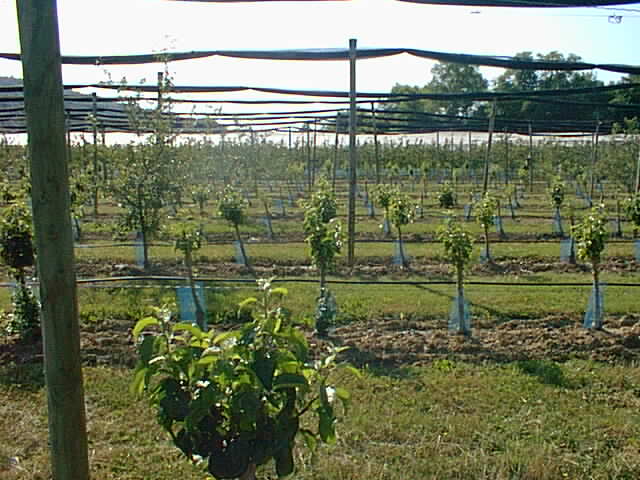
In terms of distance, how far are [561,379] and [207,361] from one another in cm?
378

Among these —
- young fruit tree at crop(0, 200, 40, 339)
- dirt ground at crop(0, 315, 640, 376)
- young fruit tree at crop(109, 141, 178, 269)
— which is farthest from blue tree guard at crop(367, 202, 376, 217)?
young fruit tree at crop(0, 200, 40, 339)

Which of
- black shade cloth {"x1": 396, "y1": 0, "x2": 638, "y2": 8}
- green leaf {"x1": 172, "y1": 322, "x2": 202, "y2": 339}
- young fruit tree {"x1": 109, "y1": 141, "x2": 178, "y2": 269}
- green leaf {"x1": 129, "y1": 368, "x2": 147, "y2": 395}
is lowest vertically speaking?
green leaf {"x1": 129, "y1": 368, "x2": 147, "y2": 395}

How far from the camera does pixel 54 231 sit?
210 cm

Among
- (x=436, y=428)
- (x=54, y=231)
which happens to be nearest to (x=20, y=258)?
(x=436, y=428)

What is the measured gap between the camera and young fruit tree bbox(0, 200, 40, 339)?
19.4ft

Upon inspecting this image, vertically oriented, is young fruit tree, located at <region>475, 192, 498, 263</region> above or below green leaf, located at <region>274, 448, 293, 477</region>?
above

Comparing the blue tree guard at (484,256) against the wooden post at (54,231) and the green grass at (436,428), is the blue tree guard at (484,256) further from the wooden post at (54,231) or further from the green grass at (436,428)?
the wooden post at (54,231)

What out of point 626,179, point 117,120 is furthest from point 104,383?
point 626,179

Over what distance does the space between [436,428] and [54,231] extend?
9.47 ft

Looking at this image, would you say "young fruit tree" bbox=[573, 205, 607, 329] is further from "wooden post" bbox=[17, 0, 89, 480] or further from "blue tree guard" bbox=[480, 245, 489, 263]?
"wooden post" bbox=[17, 0, 89, 480]

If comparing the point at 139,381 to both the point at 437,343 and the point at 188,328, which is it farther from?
the point at 437,343

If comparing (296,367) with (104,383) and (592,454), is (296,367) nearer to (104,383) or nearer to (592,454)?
(592,454)

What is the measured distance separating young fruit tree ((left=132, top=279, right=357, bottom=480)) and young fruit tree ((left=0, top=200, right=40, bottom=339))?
13.9ft

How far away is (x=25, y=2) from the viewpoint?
1.98 m
